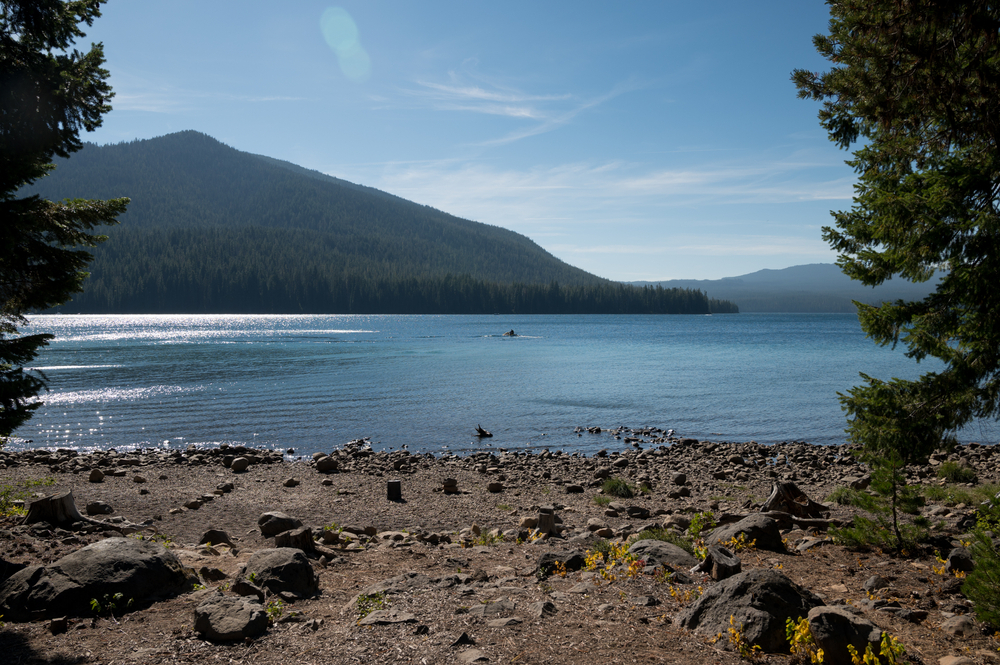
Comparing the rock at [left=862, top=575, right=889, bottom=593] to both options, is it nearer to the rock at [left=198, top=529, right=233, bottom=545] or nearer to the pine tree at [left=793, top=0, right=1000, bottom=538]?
the pine tree at [left=793, top=0, right=1000, bottom=538]

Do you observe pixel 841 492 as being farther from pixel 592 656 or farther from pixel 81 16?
pixel 81 16

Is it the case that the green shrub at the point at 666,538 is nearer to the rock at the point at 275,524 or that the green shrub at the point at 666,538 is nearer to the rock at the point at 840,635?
the rock at the point at 840,635

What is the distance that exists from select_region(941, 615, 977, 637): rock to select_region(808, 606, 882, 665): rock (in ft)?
3.75

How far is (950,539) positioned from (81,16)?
579 inches

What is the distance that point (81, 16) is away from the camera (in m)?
8.55

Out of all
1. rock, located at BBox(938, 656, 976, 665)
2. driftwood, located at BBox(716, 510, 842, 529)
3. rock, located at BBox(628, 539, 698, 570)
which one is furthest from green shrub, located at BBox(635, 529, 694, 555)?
rock, located at BBox(938, 656, 976, 665)

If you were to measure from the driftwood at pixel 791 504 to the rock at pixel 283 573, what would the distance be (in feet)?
25.8

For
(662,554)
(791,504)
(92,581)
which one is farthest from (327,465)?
(791,504)

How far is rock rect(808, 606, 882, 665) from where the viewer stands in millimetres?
4742

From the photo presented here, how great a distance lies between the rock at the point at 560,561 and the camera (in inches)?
291

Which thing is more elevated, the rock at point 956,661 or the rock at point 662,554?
the rock at point 956,661

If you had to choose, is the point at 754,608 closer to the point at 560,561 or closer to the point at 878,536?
the point at 560,561

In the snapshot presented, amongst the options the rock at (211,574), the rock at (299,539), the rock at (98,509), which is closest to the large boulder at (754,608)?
the rock at (299,539)

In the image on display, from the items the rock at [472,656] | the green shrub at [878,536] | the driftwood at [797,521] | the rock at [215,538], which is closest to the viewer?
the rock at [472,656]
